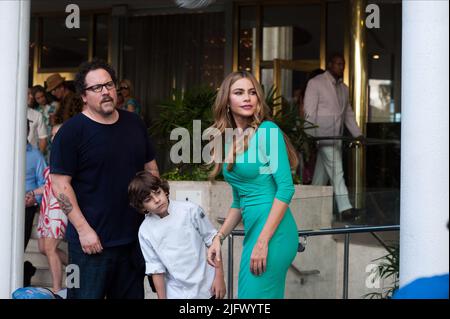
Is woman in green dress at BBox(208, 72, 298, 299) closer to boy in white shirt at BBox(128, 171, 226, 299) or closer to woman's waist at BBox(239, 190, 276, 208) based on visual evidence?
woman's waist at BBox(239, 190, 276, 208)

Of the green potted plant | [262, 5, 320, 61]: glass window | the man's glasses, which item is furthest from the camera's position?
[262, 5, 320, 61]: glass window

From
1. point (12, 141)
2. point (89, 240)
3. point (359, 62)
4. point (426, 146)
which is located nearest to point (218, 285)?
point (89, 240)

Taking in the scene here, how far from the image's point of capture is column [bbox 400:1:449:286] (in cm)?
369

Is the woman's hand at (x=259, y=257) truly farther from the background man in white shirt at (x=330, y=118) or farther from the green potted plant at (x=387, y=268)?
the background man in white shirt at (x=330, y=118)

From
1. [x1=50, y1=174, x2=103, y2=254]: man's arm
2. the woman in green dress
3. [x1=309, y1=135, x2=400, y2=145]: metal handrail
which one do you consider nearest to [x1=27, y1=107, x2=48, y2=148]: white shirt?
[x1=309, y1=135, x2=400, y2=145]: metal handrail

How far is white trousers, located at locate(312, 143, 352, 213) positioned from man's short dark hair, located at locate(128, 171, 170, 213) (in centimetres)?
396

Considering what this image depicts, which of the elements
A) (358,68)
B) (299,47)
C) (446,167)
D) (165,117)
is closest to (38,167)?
(165,117)

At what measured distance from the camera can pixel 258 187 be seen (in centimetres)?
371

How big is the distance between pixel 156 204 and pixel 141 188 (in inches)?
4.6

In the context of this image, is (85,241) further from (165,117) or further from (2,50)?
(165,117)

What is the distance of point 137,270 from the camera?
430cm

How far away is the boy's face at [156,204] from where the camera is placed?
3975 millimetres

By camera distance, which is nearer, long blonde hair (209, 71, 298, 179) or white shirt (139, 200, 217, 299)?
long blonde hair (209, 71, 298, 179)

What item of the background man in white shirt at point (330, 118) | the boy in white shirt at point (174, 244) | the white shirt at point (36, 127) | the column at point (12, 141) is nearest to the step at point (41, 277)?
the white shirt at point (36, 127)
